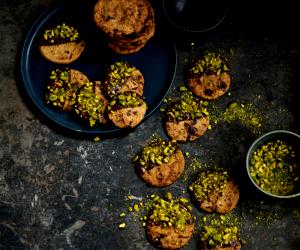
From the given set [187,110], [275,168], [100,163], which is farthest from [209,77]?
[100,163]

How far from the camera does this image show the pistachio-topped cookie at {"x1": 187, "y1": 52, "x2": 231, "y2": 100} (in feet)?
8.34

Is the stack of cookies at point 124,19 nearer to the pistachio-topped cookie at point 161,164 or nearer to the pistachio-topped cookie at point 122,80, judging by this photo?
the pistachio-topped cookie at point 122,80

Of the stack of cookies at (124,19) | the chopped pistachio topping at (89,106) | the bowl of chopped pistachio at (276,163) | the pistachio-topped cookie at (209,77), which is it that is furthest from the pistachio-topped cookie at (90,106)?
the bowl of chopped pistachio at (276,163)

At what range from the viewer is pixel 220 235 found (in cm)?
246

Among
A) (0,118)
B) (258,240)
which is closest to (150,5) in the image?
(0,118)

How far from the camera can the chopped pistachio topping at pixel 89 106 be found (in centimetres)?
238

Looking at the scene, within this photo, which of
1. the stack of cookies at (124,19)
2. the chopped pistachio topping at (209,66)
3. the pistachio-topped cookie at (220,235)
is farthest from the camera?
the chopped pistachio topping at (209,66)

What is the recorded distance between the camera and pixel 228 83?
102 inches

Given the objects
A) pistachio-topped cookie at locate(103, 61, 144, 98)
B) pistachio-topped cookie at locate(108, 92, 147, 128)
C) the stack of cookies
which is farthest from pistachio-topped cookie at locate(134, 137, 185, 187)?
the stack of cookies

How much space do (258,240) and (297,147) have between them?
56 cm

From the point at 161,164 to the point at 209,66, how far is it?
612mm

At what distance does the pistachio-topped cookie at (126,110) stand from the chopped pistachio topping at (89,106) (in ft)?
0.23

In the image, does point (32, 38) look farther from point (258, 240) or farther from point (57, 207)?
point (258, 240)

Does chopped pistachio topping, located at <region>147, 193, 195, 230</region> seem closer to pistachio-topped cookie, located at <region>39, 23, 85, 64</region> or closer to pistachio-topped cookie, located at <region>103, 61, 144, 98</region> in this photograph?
pistachio-topped cookie, located at <region>103, 61, 144, 98</region>
